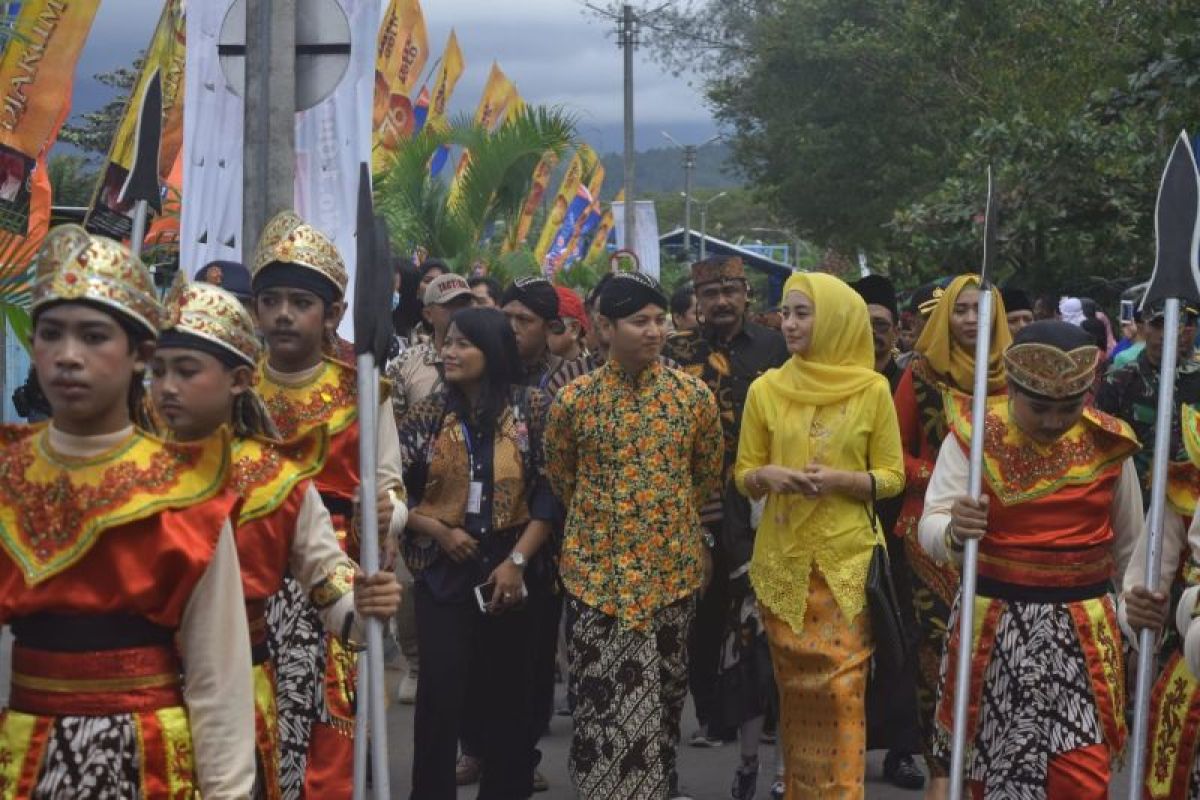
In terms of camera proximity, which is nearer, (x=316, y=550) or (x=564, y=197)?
(x=316, y=550)

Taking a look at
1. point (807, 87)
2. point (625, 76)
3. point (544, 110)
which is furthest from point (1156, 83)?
point (625, 76)

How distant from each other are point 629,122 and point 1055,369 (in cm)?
3277

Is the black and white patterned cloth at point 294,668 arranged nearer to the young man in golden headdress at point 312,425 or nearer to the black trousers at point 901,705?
the young man in golden headdress at point 312,425

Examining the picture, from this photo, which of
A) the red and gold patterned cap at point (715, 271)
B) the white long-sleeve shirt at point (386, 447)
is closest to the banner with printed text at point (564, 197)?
the red and gold patterned cap at point (715, 271)

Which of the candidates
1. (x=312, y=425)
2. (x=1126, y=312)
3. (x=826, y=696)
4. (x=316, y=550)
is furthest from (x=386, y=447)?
(x=1126, y=312)

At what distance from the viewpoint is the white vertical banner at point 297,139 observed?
9.64 m

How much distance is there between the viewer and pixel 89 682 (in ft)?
13.4

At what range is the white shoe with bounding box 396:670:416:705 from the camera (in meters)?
11.0

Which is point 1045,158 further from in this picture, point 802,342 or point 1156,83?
point 802,342

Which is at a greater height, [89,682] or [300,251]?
[300,251]

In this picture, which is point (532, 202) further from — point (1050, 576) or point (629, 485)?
point (1050, 576)

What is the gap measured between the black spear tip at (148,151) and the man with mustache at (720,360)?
3.41 m

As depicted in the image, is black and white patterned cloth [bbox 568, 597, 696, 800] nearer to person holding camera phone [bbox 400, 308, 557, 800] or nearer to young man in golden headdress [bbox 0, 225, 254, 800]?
person holding camera phone [bbox 400, 308, 557, 800]

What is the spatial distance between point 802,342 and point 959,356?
774mm
